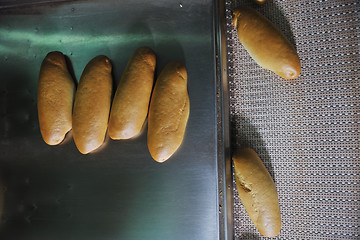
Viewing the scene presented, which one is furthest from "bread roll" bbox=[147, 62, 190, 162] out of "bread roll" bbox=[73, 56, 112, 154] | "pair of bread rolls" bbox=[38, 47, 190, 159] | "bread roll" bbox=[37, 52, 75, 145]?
"bread roll" bbox=[37, 52, 75, 145]

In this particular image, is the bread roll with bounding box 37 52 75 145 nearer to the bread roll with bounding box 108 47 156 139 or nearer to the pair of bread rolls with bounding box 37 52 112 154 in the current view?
the pair of bread rolls with bounding box 37 52 112 154

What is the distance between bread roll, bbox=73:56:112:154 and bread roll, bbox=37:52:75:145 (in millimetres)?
38

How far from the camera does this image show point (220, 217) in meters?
0.66

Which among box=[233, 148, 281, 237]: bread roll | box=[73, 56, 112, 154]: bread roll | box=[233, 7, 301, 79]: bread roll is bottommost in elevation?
box=[233, 148, 281, 237]: bread roll

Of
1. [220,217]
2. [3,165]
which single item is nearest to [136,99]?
[220,217]

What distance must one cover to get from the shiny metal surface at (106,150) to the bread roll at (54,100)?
4 centimetres

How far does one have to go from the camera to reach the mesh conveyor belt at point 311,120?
2.03ft

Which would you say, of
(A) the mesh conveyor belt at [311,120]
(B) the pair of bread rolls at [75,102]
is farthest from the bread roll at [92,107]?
(A) the mesh conveyor belt at [311,120]

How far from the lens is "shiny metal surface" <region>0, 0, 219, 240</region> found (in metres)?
0.67

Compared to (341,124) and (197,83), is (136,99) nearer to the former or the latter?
(197,83)

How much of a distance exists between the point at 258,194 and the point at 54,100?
603 millimetres

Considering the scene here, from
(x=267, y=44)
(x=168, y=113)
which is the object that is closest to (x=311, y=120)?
(x=267, y=44)

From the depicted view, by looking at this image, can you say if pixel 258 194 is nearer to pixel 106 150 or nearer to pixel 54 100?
pixel 106 150

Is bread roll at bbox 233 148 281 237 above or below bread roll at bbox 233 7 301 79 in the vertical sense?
below
